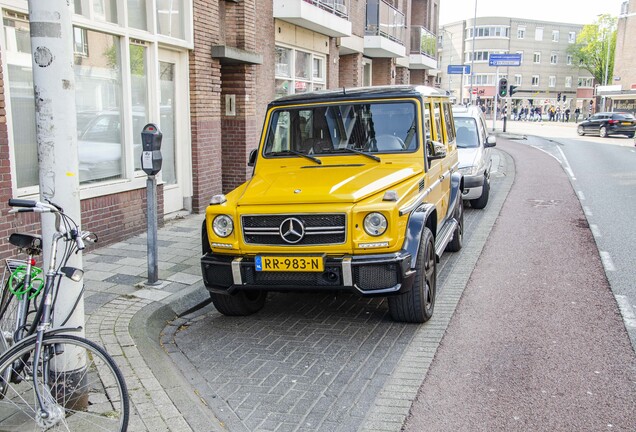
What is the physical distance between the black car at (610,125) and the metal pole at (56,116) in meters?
38.4

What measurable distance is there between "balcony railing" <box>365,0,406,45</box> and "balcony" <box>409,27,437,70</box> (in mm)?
4397

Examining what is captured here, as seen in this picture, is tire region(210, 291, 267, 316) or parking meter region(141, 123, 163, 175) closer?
tire region(210, 291, 267, 316)

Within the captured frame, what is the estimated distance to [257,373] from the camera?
458 centimetres

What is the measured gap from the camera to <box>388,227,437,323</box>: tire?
5199mm

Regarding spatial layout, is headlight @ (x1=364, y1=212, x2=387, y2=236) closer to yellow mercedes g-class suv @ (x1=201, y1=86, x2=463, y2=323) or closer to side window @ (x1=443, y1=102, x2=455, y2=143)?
yellow mercedes g-class suv @ (x1=201, y1=86, x2=463, y2=323)

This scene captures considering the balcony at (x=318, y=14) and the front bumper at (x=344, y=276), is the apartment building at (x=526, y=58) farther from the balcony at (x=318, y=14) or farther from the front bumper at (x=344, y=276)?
the front bumper at (x=344, y=276)

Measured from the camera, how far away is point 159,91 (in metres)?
9.55

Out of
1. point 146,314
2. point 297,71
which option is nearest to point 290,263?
point 146,314

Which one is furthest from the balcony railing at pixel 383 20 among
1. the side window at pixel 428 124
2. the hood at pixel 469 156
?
the side window at pixel 428 124

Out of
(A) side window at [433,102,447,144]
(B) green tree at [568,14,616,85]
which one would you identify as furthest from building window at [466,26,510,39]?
(A) side window at [433,102,447,144]

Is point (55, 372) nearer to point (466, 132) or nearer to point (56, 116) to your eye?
point (56, 116)

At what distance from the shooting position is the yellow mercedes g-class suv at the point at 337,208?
4.92 m

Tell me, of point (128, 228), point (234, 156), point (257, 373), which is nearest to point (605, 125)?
point (234, 156)

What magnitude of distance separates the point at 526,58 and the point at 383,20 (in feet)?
218
